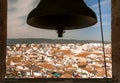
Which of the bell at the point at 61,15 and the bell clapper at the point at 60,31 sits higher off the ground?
the bell at the point at 61,15

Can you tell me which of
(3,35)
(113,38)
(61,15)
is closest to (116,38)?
(113,38)

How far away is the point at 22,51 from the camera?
457cm

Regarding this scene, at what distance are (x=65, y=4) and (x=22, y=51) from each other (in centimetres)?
202

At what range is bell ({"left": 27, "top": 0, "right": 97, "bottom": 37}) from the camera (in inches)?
104

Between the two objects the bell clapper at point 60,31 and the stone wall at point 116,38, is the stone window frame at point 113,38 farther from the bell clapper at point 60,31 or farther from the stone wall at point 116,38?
the bell clapper at point 60,31

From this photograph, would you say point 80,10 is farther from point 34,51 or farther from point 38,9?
point 34,51

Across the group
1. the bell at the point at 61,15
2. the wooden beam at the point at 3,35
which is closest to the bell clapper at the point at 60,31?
the bell at the point at 61,15

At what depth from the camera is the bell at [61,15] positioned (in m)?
2.63

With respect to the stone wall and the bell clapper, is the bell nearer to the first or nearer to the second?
the bell clapper

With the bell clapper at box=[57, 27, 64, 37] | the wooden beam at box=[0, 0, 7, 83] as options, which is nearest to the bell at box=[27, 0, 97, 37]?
the bell clapper at box=[57, 27, 64, 37]

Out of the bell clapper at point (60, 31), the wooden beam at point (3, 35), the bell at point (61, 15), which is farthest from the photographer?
the wooden beam at point (3, 35)

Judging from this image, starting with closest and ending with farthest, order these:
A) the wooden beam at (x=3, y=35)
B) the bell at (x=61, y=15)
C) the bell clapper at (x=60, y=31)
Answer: the bell at (x=61, y=15) → the bell clapper at (x=60, y=31) → the wooden beam at (x=3, y=35)

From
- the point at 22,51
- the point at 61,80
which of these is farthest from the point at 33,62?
the point at 61,80

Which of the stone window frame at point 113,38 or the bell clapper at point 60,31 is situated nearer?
the bell clapper at point 60,31
